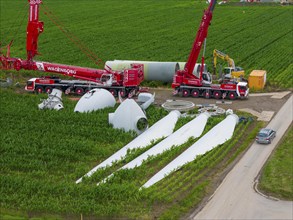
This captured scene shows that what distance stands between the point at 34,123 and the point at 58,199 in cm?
962

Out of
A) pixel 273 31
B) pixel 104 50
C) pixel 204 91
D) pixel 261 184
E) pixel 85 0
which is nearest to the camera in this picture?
pixel 261 184

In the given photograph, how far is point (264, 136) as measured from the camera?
26.5 meters

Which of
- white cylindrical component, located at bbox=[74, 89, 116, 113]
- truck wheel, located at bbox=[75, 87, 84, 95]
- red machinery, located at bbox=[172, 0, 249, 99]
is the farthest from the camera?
truck wheel, located at bbox=[75, 87, 84, 95]

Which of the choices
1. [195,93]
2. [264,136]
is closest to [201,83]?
[195,93]

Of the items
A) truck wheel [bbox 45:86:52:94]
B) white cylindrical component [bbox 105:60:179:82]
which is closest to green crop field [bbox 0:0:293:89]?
white cylindrical component [bbox 105:60:179:82]

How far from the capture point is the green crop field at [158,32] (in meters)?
49.6

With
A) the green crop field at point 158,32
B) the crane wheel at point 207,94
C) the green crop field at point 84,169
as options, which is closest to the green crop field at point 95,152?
the green crop field at point 84,169

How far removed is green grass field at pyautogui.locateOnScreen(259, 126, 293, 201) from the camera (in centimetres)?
2094

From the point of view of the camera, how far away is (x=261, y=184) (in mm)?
21688

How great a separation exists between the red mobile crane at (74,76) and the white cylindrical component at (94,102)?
3.88m

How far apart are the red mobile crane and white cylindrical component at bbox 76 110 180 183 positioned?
6.78 metres

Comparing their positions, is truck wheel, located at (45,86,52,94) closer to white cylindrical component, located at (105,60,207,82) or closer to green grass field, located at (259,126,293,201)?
white cylindrical component, located at (105,60,207,82)

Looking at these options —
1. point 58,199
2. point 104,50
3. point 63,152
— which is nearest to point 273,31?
point 104,50

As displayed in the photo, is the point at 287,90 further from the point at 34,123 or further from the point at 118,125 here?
the point at 34,123
